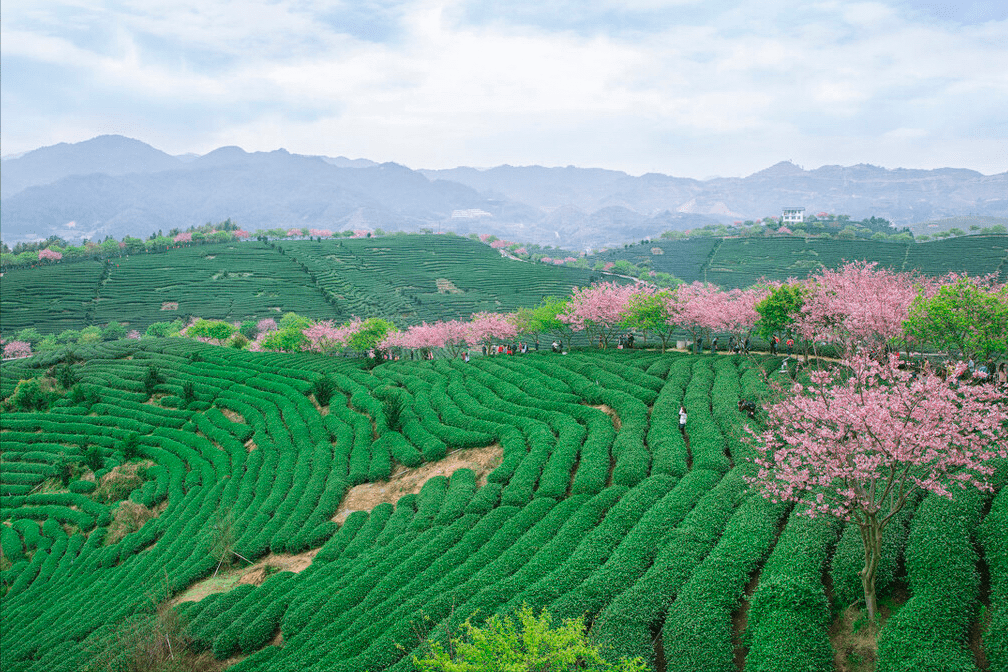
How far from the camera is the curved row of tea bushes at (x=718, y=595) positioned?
40.2ft

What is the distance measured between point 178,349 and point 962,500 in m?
67.2

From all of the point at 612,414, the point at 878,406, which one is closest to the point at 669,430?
the point at 612,414

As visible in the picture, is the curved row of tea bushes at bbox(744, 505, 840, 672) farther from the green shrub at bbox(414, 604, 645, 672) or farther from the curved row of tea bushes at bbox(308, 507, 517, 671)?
the curved row of tea bushes at bbox(308, 507, 517, 671)

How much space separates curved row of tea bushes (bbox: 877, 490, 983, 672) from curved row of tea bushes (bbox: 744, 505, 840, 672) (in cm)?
120

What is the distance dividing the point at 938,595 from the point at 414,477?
74.2 ft

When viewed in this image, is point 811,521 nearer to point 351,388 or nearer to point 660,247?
point 351,388

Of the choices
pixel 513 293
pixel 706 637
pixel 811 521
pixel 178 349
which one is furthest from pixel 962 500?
pixel 513 293

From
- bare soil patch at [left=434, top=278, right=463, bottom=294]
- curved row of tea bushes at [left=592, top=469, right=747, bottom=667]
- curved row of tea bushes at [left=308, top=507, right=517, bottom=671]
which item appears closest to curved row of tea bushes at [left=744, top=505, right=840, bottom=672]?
curved row of tea bushes at [left=592, top=469, right=747, bottom=667]

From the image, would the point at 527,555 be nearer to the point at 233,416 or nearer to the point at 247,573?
the point at 247,573

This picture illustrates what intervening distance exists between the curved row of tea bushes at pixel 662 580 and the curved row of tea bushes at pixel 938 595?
4.69 m

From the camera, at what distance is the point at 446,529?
21484 mm

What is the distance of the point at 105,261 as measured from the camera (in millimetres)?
133125

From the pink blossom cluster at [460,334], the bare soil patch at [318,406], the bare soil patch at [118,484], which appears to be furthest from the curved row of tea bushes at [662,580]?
the pink blossom cluster at [460,334]

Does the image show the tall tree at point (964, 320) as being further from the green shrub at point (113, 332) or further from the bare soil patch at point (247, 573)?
the green shrub at point (113, 332)
